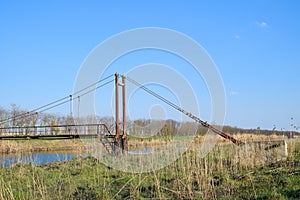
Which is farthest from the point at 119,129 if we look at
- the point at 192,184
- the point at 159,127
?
the point at 192,184

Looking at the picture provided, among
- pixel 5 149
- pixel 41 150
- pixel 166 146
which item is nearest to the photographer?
pixel 166 146

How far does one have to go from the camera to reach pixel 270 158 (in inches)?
341

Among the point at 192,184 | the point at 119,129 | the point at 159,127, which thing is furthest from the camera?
the point at 119,129

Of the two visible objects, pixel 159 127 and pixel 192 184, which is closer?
pixel 192 184

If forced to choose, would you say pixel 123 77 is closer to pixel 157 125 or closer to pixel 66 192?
pixel 157 125

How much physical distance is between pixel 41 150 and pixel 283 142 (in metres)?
21.4

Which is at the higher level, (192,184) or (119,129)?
(119,129)

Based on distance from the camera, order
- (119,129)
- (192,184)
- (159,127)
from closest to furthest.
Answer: (192,184) < (159,127) < (119,129)

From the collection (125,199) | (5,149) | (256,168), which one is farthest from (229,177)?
(5,149)

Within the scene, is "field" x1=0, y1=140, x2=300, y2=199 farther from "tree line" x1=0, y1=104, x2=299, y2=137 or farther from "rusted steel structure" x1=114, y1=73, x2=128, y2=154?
"rusted steel structure" x1=114, y1=73, x2=128, y2=154

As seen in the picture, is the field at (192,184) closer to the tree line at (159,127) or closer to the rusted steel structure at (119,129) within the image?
the tree line at (159,127)

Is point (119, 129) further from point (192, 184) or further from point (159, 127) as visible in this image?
point (192, 184)

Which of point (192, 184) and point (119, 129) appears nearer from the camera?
point (192, 184)

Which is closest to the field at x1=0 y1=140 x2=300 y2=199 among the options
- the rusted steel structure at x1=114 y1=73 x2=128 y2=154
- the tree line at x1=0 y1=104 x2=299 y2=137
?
the tree line at x1=0 y1=104 x2=299 y2=137
